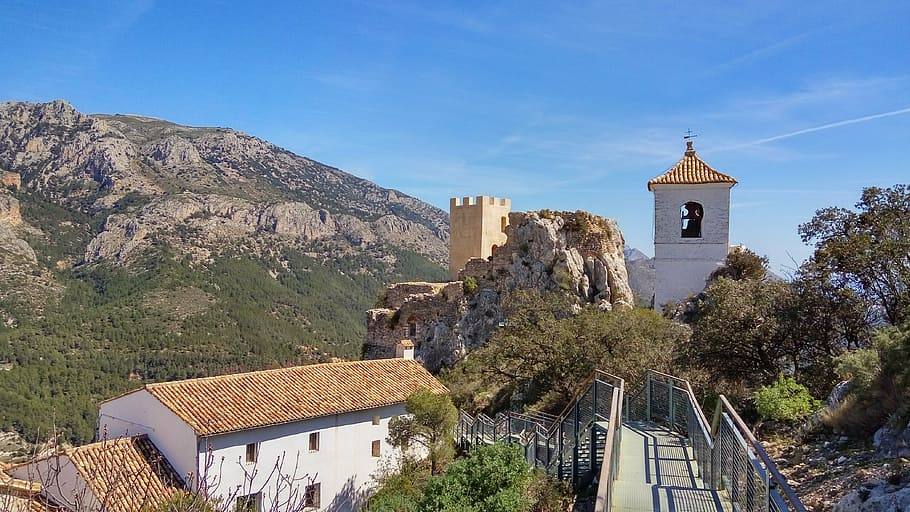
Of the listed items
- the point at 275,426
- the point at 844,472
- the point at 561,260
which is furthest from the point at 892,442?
the point at 561,260

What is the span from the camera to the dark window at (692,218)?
2464cm

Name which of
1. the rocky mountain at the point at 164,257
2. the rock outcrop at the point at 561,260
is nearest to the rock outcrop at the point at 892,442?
the rock outcrop at the point at 561,260

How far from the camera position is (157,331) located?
8969cm

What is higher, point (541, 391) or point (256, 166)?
point (256, 166)

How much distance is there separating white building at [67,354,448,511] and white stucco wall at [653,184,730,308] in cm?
1149

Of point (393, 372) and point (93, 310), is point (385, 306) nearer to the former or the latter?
point (393, 372)

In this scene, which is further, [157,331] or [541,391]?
[157,331]

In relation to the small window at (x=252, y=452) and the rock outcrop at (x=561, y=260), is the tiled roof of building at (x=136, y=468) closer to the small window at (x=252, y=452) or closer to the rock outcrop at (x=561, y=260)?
the small window at (x=252, y=452)

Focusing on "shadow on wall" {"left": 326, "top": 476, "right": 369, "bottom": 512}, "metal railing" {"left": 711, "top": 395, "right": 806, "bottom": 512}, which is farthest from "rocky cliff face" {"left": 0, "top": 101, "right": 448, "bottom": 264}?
"metal railing" {"left": 711, "top": 395, "right": 806, "bottom": 512}

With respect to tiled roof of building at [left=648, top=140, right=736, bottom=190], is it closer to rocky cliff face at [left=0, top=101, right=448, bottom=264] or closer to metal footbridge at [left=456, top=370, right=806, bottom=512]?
metal footbridge at [left=456, top=370, right=806, bottom=512]

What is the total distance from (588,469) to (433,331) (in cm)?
1911

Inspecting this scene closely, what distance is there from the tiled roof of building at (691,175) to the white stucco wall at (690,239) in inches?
7.6

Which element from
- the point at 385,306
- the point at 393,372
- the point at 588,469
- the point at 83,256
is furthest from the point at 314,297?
the point at 588,469

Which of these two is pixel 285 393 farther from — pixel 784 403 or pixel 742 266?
pixel 742 266
